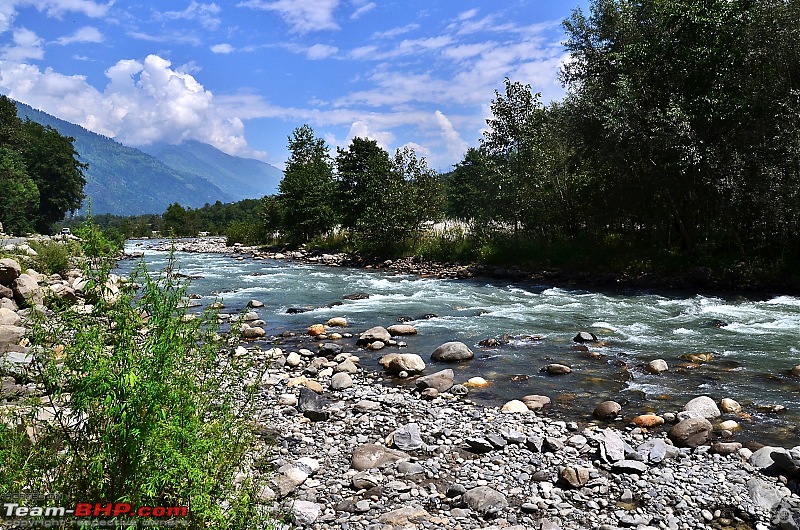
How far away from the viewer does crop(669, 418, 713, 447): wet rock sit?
683 centimetres

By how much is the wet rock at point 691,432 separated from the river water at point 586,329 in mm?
572

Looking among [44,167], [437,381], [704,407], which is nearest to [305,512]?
[437,381]

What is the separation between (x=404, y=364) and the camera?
10289 mm

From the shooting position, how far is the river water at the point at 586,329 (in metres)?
8.81

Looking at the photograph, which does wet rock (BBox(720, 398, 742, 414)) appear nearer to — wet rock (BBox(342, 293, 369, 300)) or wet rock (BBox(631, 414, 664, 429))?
wet rock (BBox(631, 414, 664, 429))

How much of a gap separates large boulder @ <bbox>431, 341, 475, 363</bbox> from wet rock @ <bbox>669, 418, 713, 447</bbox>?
4.79 meters

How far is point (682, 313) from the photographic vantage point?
1595 centimetres

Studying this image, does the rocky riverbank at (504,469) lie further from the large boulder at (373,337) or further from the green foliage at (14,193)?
the green foliage at (14,193)

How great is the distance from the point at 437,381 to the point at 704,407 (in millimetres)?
4316

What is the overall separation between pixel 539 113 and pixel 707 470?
76.5 ft

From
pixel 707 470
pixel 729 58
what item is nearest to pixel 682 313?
pixel 729 58

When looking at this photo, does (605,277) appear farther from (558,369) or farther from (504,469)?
(504,469)

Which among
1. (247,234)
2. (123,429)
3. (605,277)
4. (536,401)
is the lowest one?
(536,401)

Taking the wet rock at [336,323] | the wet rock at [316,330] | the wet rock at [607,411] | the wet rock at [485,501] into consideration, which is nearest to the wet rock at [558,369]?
the wet rock at [607,411]
